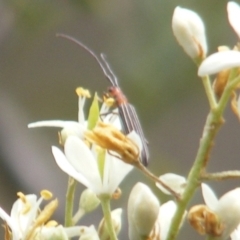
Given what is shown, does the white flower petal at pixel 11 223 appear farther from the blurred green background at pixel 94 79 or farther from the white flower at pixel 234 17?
the blurred green background at pixel 94 79

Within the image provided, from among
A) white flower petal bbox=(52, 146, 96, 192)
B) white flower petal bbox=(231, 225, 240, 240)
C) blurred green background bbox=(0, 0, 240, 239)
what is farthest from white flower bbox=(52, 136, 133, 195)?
blurred green background bbox=(0, 0, 240, 239)

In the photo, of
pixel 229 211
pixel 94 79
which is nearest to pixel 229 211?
pixel 229 211

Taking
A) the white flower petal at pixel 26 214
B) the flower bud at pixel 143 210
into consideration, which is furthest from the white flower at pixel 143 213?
the white flower petal at pixel 26 214

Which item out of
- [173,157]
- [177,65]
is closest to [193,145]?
[173,157]

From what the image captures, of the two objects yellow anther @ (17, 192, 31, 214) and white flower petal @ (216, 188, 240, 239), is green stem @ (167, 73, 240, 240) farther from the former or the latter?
yellow anther @ (17, 192, 31, 214)

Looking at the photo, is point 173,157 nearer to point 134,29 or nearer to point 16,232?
point 134,29

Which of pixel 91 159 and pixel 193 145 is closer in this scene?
pixel 91 159

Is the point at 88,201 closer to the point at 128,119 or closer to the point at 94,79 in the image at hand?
the point at 128,119
